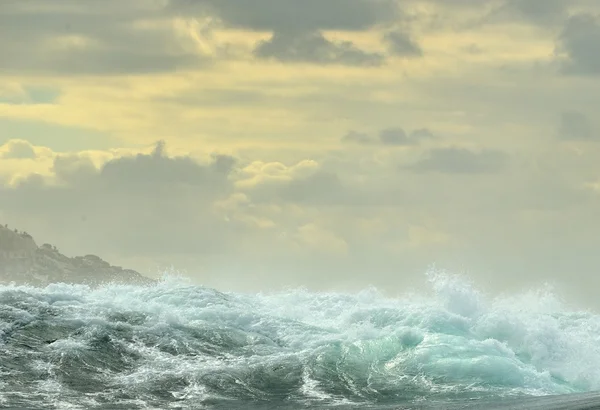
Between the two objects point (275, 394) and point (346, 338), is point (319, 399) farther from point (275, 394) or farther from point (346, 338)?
point (346, 338)

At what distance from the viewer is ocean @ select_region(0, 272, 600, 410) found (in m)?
45.8

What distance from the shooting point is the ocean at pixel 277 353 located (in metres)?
45.8

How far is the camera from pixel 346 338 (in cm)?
5694

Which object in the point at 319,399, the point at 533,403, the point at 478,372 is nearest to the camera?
the point at 533,403

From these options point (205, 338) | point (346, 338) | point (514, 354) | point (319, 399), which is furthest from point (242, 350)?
point (514, 354)

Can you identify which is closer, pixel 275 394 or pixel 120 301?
pixel 275 394

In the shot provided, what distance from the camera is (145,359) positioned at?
51625 millimetres

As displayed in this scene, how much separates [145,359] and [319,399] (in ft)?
34.9

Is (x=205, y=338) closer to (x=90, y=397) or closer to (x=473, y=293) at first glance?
(x=90, y=397)

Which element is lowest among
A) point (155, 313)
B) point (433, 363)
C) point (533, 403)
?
point (533, 403)

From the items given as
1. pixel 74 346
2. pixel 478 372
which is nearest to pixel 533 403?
pixel 478 372

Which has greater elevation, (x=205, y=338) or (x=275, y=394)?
(x=205, y=338)

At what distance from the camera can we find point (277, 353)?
53906 millimetres

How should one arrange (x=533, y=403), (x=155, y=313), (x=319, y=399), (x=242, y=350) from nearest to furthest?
(x=533, y=403)
(x=319, y=399)
(x=242, y=350)
(x=155, y=313)
